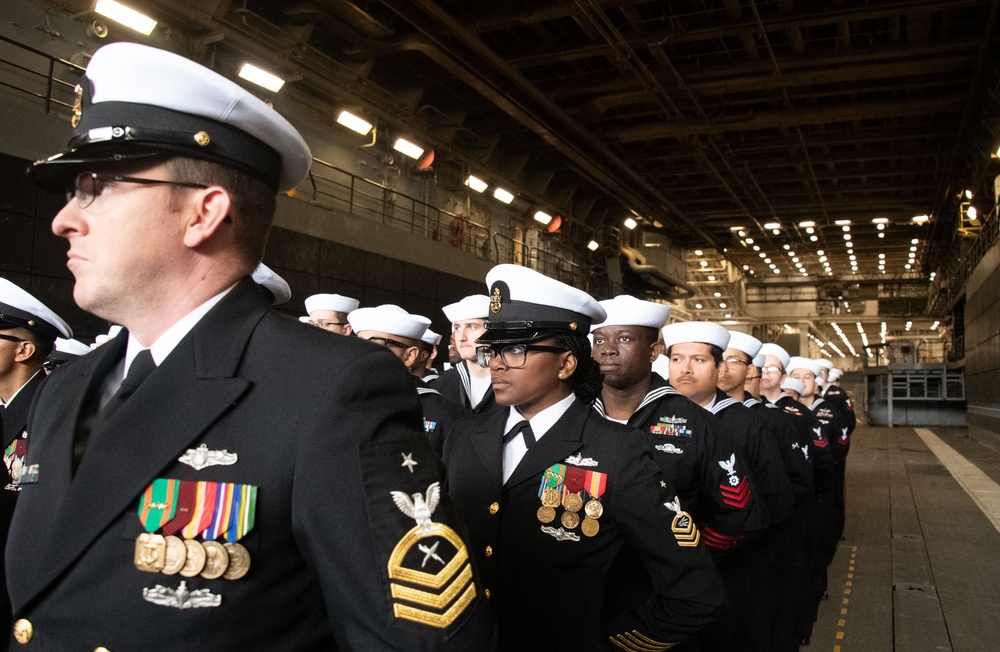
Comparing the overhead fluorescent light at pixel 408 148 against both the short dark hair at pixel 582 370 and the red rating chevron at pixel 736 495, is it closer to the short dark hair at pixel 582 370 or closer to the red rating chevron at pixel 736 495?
the red rating chevron at pixel 736 495

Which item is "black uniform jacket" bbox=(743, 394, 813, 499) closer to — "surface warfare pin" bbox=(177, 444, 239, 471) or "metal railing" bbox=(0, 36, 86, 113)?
"surface warfare pin" bbox=(177, 444, 239, 471)

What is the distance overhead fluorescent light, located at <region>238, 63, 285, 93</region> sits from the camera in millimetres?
12498

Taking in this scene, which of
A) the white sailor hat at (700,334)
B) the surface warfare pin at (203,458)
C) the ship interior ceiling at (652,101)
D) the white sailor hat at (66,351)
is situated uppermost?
the ship interior ceiling at (652,101)

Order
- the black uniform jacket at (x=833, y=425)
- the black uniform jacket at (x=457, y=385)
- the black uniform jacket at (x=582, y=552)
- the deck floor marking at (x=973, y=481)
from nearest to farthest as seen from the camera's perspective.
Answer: the black uniform jacket at (x=582, y=552)
the black uniform jacket at (x=457, y=385)
the black uniform jacket at (x=833, y=425)
the deck floor marking at (x=973, y=481)

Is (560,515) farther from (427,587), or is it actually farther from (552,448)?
(427,587)

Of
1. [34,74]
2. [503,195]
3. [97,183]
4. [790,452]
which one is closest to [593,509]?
[97,183]

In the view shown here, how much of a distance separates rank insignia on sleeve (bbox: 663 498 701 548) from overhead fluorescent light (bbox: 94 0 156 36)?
10721mm

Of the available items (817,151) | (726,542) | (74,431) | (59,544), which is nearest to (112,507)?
(59,544)

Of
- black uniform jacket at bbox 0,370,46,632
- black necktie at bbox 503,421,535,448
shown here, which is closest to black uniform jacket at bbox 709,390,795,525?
black necktie at bbox 503,421,535,448

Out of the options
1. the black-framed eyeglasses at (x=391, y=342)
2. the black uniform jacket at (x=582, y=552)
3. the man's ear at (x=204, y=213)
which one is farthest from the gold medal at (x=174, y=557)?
the black-framed eyeglasses at (x=391, y=342)

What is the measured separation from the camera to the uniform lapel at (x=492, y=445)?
2.64 meters

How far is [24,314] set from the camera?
322cm

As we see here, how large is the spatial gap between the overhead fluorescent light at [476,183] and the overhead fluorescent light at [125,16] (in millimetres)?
9025

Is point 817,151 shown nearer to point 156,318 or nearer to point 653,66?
point 653,66
